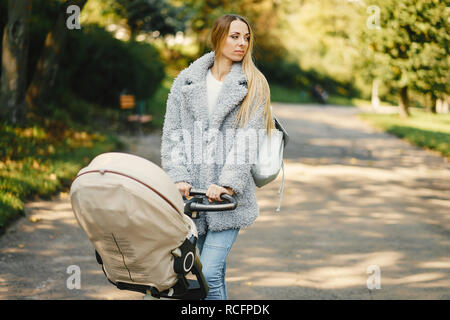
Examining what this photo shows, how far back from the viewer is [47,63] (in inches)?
446

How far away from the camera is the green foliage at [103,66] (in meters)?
15.1

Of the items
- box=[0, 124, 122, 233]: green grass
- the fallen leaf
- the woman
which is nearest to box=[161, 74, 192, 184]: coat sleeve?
the woman

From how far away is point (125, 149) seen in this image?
12.1 metres

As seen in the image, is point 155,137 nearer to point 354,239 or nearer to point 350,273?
point 354,239

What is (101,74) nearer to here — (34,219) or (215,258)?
(34,219)

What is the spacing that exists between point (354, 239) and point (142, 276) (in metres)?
4.49

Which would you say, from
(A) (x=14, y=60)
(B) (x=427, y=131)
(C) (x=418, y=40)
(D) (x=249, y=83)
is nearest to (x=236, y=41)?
(D) (x=249, y=83)

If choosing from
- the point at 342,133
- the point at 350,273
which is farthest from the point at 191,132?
the point at 342,133

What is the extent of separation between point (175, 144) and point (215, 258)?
2.25 ft

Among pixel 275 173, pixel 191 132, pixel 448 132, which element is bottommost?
pixel 448 132

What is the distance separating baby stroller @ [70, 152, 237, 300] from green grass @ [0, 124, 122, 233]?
4.03 metres

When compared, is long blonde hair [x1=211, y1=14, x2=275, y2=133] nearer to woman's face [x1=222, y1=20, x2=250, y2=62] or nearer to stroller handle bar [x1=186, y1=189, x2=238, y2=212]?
woman's face [x1=222, y1=20, x2=250, y2=62]

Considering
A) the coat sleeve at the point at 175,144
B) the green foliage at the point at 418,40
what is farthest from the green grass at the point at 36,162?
the green foliage at the point at 418,40

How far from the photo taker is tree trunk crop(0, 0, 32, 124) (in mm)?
9398
